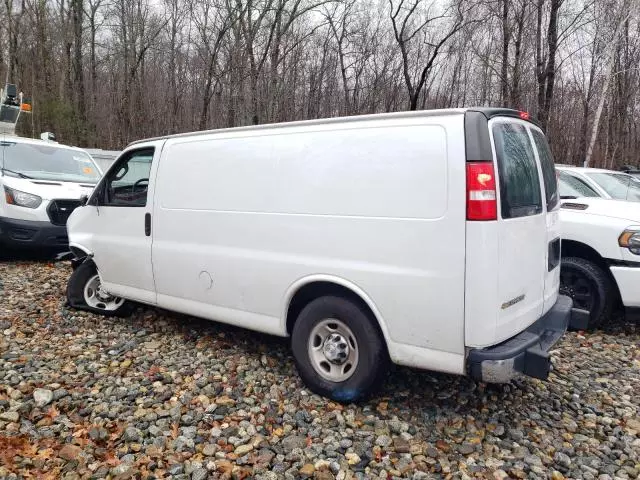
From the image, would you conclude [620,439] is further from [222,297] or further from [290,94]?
[290,94]

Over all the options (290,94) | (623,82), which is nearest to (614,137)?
(623,82)

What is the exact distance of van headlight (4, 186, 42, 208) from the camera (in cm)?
709

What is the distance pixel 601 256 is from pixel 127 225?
473cm

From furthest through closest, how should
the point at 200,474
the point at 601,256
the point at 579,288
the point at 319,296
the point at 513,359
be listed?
1. the point at 579,288
2. the point at 601,256
3. the point at 319,296
4. the point at 513,359
5. the point at 200,474

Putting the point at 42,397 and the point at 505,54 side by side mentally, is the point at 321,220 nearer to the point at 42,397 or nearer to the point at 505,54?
the point at 42,397

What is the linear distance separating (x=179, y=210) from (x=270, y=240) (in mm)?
1055

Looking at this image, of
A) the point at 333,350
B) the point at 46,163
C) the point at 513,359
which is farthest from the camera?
the point at 46,163

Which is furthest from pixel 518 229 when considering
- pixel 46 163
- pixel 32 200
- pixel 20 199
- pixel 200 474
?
pixel 46 163

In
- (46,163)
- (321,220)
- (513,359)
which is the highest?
(46,163)

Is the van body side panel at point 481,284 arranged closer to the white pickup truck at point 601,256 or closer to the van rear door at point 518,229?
the van rear door at point 518,229

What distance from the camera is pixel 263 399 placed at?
3525 mm

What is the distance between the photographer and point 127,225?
15.2 feet

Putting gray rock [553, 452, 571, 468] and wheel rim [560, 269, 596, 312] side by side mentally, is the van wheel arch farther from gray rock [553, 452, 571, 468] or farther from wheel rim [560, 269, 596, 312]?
wheel rim [560, 269, 596, 312]

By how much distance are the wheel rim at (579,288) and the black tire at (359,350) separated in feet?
9.51
